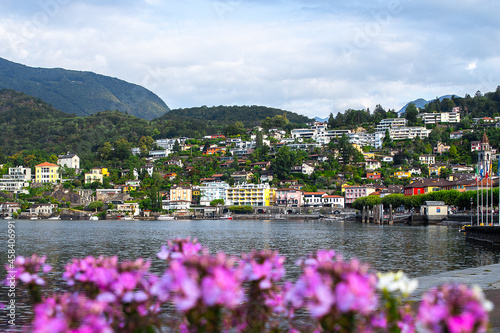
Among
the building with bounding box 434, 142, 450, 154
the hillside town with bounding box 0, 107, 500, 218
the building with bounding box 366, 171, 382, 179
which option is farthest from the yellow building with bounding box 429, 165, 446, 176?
the building with bounding box 434, 142, 450, 154

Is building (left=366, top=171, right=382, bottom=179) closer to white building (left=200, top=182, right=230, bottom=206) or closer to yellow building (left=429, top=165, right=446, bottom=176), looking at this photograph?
yellow building (left=429, top=165, right=446, bottom=176)

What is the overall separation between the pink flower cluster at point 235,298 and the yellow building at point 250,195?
136517mm

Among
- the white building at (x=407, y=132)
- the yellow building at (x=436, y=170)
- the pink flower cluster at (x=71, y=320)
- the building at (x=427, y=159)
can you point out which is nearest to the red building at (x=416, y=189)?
the yellow building at (x=436, y=170)

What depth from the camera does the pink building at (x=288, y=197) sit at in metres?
137

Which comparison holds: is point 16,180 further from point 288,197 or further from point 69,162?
point 288,197

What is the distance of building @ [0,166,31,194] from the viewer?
150 m

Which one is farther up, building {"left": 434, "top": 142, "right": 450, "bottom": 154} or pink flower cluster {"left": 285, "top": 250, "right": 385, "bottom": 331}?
building {"left": 434, "top": 142, "right": 450, "bottom": 154}

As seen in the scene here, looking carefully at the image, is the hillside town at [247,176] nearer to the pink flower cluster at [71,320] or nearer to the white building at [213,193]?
the white building at [213,193]

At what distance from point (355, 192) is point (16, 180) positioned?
96.3 m

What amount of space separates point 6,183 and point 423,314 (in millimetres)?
164715

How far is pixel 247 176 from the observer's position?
154500mm

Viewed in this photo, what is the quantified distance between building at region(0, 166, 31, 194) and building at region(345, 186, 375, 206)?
87574mm

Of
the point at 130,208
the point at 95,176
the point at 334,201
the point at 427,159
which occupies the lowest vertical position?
the point at 130,208

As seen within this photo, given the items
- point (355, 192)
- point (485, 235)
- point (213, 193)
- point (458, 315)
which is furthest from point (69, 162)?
point (458, 315)
